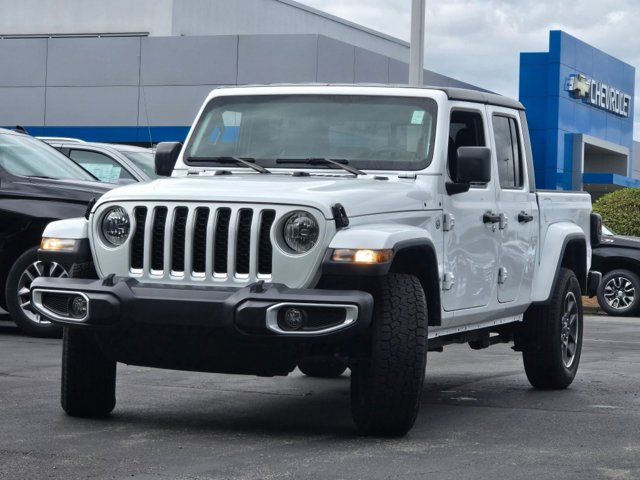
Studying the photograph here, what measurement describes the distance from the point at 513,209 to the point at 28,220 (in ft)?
15.9

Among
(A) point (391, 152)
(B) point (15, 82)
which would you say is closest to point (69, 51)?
(B) point (15, 82)

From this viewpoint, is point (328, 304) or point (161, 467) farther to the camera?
point (328, 304)

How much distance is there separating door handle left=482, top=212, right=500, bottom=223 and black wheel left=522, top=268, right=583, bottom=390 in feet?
3.86

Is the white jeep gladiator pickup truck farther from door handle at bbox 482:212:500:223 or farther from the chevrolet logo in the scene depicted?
the chevrolet logo

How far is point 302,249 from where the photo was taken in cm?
688

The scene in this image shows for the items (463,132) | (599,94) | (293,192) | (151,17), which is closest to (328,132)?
(463,132)

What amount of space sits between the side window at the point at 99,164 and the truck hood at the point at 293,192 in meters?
7.66

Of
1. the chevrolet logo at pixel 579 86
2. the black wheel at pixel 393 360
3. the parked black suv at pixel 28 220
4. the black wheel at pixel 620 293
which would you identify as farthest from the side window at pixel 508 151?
the chevrolet logo at pixel 579 86

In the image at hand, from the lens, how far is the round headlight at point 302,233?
6.88 metres

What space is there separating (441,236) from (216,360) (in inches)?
62.0

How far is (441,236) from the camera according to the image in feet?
25.9

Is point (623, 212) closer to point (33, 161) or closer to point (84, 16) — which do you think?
point (33, 161)

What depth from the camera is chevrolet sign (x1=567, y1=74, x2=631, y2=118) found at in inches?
1720

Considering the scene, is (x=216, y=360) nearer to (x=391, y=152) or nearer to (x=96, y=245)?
(x=96, y=245)
